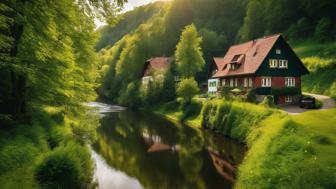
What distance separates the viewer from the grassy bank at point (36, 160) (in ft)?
40.3

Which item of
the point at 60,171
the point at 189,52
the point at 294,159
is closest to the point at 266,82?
the point at 189,52

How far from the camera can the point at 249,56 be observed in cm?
4569

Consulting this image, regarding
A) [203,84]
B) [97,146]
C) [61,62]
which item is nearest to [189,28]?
[203,84]

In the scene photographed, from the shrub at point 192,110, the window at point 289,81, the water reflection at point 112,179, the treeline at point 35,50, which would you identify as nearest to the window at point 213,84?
the shrub at point 192,110

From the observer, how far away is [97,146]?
100ft

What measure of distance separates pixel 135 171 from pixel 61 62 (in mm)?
10319

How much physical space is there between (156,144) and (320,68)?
35720 millimetres

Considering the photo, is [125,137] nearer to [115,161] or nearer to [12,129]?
[115,161]

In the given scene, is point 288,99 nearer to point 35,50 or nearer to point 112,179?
point 112,179

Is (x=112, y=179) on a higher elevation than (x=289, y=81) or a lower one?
lower

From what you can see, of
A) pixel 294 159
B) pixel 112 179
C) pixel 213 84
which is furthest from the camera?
pixel 213 84

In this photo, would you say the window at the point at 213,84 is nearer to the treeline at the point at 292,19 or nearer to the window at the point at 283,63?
the window at the point at 283,63

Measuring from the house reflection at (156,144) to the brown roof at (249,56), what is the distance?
17890mm

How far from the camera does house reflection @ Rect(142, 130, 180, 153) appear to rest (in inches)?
1172
